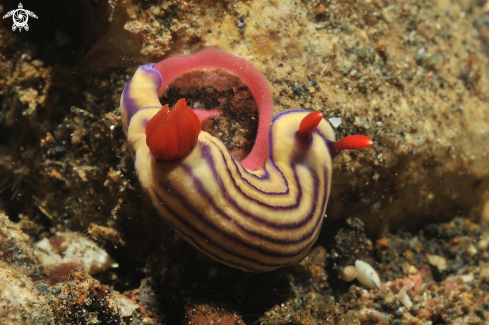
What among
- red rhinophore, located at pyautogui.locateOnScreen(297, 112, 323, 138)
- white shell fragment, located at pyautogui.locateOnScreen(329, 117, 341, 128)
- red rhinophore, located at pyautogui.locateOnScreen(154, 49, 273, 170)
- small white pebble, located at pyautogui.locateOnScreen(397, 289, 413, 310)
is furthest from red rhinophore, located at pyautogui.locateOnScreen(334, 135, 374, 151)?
small white pebble, located at pyautogui.locateOnScreen(397, 289, 413, 310)

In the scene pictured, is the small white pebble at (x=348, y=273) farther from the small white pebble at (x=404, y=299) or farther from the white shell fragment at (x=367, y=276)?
the small white pebble at (x=404, y=299)

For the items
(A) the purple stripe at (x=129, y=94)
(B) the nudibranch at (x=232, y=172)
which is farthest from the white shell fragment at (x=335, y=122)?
(A) the purple stripe at (x=129, y=94)

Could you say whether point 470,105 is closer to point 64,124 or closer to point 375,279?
point 375,279

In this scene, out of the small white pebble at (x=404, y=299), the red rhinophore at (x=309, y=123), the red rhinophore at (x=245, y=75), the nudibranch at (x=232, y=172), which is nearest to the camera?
the nudibranch at (x=232, y=172)

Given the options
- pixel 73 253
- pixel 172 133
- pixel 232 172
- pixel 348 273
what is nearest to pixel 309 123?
pixel 232 172

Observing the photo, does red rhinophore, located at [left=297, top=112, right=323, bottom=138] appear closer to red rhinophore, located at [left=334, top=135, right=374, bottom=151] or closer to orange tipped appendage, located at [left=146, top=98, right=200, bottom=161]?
red rhinophore, located at [left=334, top=135, right=374, bottom=151]

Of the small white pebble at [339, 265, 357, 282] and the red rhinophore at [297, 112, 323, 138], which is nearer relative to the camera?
the red rhinophore at [297, 112, 323, 138]
